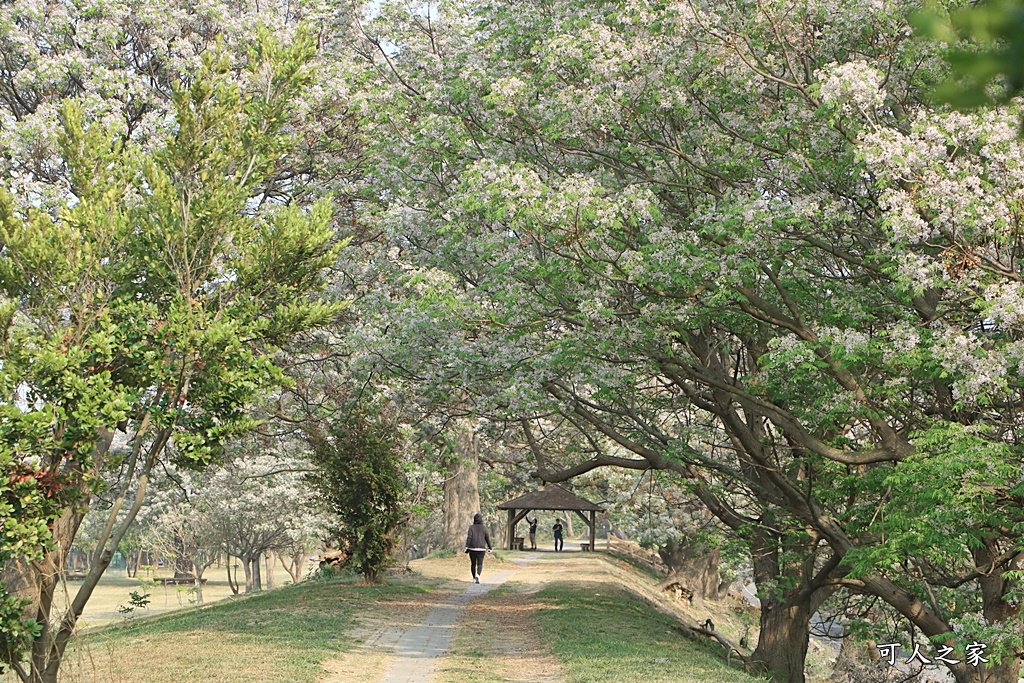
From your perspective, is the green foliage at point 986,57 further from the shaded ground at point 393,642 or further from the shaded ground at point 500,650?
the shaded ground at point 500,650

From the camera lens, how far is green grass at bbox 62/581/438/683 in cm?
Answer: 1050

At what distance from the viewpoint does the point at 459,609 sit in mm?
19219

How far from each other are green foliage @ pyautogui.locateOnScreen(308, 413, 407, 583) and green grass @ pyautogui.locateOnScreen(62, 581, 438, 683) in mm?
1576

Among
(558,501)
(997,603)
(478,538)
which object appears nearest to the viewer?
(997,603)

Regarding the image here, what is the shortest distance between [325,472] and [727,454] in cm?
856

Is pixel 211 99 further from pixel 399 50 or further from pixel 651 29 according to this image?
pixel 399 50

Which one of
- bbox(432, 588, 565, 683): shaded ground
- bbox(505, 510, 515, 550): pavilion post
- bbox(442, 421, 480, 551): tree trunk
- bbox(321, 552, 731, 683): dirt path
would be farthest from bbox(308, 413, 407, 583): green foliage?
bbox(505, 510, 515, 550): pavilion post

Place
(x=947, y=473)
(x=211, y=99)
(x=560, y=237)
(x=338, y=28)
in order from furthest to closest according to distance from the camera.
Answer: (x=338, y=28), (x=560, y=237), (x=947, y=473), (x=211, y=99)

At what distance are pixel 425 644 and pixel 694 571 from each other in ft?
77.7

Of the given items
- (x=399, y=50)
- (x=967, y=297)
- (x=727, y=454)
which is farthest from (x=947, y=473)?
(x=399, y=50)

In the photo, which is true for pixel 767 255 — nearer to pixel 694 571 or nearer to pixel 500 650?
pixel 500 650

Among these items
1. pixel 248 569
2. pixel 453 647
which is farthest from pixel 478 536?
pixel 248 569

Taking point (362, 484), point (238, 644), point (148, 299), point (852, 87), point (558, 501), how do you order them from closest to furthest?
point (148, 299) → point (852, 87) → point (238, 644) → point (362, 484) → point (558, 501)

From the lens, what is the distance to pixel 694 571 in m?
36.0
